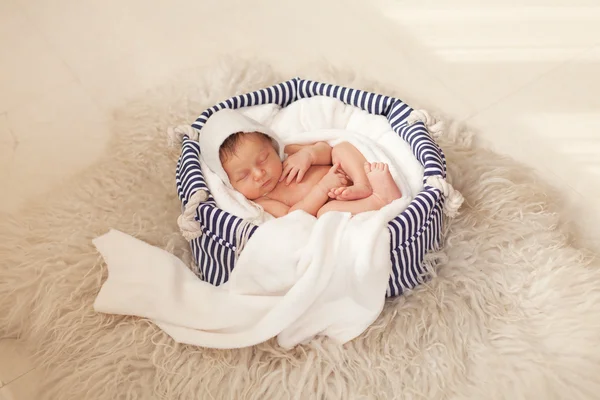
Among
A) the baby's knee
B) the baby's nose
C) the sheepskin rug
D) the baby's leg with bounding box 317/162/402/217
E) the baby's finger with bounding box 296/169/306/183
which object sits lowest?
the sheepskin rug

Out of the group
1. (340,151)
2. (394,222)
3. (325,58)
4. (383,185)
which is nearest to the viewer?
(394,222)

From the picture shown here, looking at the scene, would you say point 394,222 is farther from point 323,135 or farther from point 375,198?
point 323,135

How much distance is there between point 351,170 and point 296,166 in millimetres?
114

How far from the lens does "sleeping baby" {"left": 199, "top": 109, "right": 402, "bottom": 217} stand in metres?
1.28

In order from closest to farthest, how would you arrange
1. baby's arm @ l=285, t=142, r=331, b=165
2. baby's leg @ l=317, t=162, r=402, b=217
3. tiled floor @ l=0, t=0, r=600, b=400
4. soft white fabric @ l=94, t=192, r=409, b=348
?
soft white fabric @ l=94, t=192, r=409, b=348, baby's leg @ l=317, t=162, r=402, b=217, baby's arm @ l=285, t=142, r=331, b=165, tiled floor @ l=0, t=0, r=600, b=400

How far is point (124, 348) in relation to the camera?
46.6 inches

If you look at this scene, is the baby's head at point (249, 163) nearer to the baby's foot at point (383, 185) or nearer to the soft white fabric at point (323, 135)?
the soft white fabric at point (323, 135)

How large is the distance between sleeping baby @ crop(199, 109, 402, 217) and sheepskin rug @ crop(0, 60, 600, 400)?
19cm

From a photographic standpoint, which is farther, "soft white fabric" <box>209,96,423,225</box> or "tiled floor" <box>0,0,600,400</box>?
"tiled floor" <box>0,0,600,400</box>

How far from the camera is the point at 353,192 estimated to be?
4.20ft

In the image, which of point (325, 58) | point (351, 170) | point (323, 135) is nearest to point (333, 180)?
point (351, 170)

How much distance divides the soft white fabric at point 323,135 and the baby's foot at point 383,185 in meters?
0.02

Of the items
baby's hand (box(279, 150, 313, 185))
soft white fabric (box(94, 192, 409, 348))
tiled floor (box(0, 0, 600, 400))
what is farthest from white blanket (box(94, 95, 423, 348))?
tiled floor (box(0, 0, 600, 400))

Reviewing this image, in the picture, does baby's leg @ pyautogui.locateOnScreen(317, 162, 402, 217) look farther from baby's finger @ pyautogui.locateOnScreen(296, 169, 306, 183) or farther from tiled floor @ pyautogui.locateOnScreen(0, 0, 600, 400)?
tiled floor @ pyautogui.locateOnScreen(0, 0, 600, 400)
